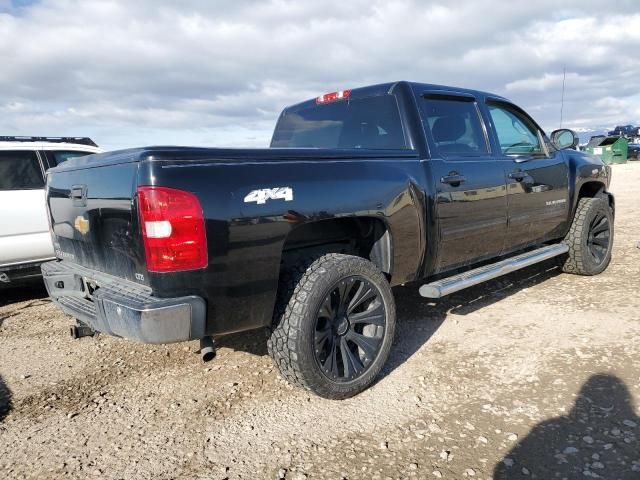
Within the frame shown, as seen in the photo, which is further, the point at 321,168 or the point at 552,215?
the point at 552,215

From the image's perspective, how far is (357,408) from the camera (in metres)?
2.94

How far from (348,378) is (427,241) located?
1083 millimetres

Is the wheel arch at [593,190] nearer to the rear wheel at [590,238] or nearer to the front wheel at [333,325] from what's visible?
the rear wheel at [590,238]

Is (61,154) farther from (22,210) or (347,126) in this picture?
(347,126)

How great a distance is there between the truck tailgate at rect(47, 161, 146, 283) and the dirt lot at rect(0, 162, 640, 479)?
2.83ft

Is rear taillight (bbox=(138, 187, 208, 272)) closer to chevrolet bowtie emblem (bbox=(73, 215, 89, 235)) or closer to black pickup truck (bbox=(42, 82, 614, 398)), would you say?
black pickup truck (bbox=(42, 82, 614, 398))

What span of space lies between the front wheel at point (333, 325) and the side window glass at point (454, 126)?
127 centimetres

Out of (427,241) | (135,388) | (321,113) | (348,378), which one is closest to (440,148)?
(427,241)

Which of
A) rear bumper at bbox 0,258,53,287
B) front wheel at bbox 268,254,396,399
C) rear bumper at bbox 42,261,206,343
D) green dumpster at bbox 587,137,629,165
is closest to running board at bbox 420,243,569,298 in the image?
front wheel at bbox 268,254,396,399

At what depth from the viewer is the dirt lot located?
7.96ft

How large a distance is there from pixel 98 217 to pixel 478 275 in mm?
2634

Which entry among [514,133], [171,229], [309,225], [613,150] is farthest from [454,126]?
[613,150]

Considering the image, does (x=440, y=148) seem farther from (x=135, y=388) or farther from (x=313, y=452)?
(x=135, y=388)

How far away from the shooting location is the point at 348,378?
3.01 meters
